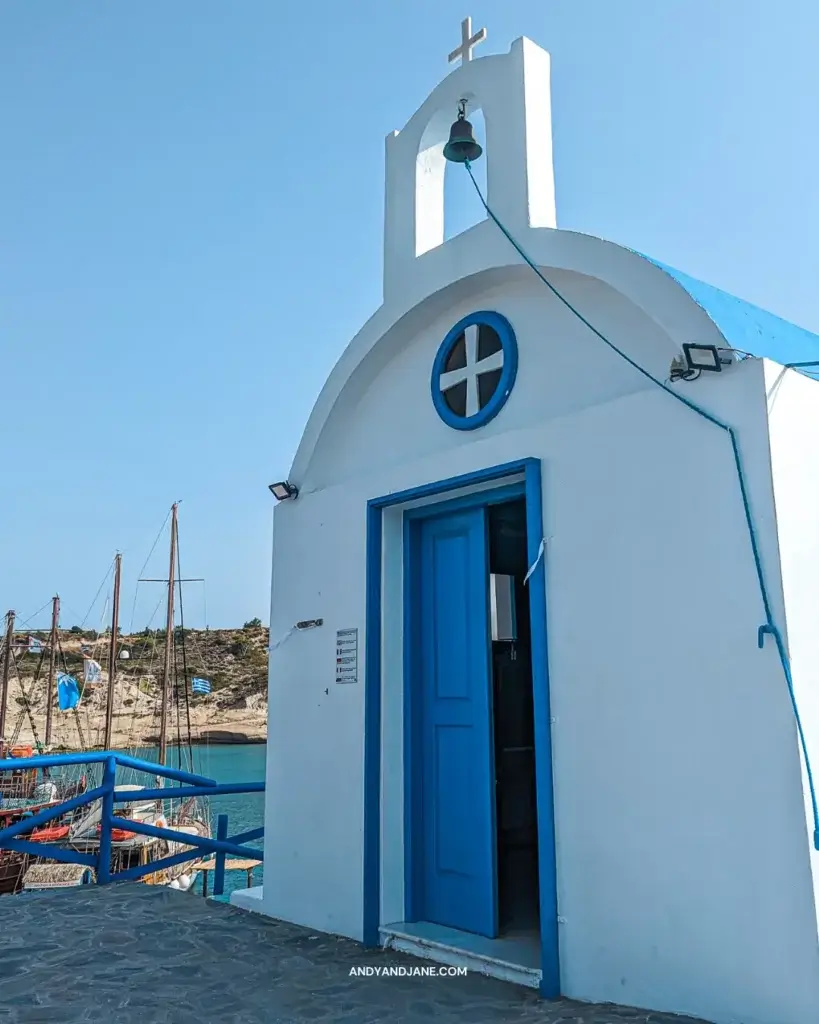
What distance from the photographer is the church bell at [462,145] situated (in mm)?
5227

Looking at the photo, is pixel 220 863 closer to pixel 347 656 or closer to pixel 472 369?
pixel 347 656

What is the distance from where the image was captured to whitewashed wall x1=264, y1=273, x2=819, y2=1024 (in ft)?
11.1

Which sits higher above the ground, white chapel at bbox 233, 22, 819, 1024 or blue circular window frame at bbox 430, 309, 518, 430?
blue circular window frame at bbox 430, 309, 518, 430

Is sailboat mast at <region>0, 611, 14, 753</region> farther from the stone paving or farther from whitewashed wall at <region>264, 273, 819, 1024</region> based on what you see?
whitewashed wall at <region>264, 273, 819, 1024</region>

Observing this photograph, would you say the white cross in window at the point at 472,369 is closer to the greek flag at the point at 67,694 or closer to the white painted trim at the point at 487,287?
the white painted trim at the point at 487,287

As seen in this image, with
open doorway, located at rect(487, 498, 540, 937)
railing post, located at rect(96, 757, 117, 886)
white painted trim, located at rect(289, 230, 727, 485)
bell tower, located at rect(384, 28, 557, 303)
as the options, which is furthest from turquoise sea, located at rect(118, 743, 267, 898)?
bell tower, located at rect(384, 28, 557, 303)

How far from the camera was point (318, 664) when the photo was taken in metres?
5.70

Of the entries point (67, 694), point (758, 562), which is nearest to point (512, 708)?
point (758, 562)

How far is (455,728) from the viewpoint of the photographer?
16.6 ft

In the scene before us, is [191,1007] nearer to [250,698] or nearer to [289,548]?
[289,548]

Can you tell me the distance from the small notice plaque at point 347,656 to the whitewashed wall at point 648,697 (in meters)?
0.12

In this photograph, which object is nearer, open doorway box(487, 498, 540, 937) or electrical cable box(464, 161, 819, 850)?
electrical cable box(464, 161, 819, 850)

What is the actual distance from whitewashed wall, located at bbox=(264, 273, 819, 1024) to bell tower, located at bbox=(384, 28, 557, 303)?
52 centimetres

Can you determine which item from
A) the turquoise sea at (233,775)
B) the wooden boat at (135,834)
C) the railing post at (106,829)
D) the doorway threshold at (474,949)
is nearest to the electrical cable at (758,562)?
the doorway threshold at (474,949)
